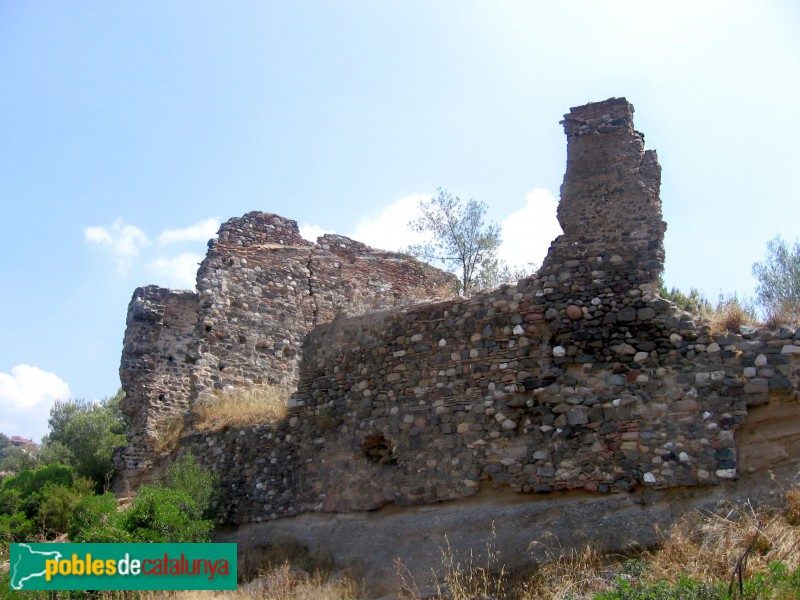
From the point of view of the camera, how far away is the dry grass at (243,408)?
43.6 ft

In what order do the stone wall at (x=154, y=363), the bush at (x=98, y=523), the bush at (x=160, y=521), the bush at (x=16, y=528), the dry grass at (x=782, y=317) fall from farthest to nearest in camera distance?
the stone wall at (x=154, y=363)
the bush at (x=16, y=528)
the bush at (x=160, y=521)
the bush at (x=98, y=523)
the dry grass at (x=782, y=317)

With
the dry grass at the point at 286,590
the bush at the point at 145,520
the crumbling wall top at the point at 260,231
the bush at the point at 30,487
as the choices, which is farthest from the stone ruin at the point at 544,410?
the crumbling wall top at the point at 260,231

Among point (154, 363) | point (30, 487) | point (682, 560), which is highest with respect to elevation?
point (154, 363)

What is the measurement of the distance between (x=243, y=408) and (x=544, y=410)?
6726 mm

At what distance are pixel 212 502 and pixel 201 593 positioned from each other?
3.53 m

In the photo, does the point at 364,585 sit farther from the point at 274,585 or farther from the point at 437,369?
the point at 437,369

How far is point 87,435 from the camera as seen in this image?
24.8 meters

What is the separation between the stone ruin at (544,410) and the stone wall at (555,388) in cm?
2

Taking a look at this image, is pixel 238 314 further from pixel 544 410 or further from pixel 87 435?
pixel 87 435

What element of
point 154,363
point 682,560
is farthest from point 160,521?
point 682,560

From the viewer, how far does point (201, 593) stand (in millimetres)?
9258

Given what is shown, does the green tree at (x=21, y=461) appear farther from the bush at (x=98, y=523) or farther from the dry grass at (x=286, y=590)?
the dry grass at (x=286, y=590)

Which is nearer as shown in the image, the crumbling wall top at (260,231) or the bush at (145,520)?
the bush at (145,520)

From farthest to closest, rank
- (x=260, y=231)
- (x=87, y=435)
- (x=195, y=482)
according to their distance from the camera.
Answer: (x=87, y=435) → (x=260, y=231) → (x=195, y=482)
